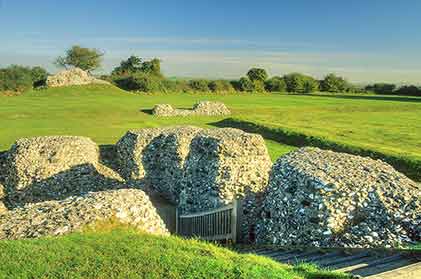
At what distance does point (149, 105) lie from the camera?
184 feet

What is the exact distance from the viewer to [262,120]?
44.3m

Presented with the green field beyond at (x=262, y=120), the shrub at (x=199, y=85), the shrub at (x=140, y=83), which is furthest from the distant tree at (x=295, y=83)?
the green field beyond at (x=262, y=120)

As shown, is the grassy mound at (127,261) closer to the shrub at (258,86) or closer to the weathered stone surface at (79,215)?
the weathered stone surface at (79,215)

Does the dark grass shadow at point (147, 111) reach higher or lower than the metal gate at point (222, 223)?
lower

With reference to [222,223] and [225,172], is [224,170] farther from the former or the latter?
[222,223]

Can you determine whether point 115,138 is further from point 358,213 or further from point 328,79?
point 328,79

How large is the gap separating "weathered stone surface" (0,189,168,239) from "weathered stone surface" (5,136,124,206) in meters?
9.25

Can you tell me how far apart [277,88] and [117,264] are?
9323 cm

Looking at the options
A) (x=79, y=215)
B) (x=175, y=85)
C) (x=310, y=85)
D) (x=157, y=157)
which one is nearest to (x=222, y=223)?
(x=79, y=215)

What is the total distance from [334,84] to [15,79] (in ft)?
205

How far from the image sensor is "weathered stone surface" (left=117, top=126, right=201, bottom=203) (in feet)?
68.2

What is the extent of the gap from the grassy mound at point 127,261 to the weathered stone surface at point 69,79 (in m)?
66.9

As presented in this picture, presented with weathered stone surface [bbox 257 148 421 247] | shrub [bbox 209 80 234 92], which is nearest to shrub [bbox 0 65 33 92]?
shrub [bbox 209 80 234 92]

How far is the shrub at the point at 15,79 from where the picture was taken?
263ft
